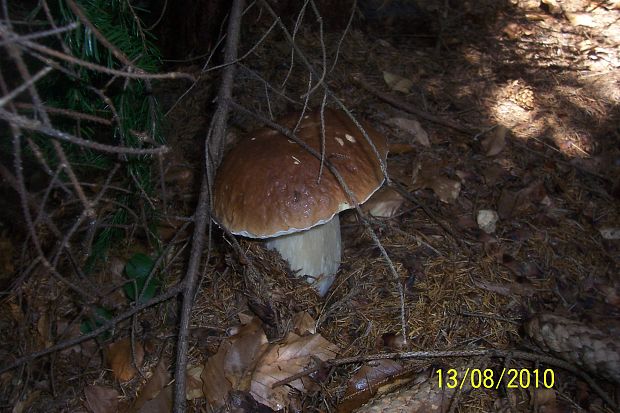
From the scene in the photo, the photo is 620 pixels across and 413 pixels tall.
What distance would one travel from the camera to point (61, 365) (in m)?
2.36

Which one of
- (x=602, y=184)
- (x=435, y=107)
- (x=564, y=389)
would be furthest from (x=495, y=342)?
(x=435, y=107)

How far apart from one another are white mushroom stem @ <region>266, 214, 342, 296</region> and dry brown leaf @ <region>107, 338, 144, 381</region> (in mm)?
908

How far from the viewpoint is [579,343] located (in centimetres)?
187

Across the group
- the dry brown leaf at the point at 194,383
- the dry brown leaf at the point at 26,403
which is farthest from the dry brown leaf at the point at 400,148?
the dry brown leaf at the point at 26,403

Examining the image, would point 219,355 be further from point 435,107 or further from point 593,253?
point 435,107

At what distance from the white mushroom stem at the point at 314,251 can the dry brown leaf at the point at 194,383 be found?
718 mm

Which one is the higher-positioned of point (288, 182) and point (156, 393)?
point (288, 182)

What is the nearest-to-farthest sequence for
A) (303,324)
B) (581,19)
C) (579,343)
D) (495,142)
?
(579,343) → (303,324) → (495,142) → (581,19)

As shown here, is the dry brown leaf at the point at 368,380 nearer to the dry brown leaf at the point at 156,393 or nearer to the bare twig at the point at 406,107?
the dry brown leaf at the point at 156,393

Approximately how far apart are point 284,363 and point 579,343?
1316mm

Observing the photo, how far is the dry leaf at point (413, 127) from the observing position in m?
3.32

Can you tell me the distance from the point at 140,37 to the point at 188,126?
4.17 ft

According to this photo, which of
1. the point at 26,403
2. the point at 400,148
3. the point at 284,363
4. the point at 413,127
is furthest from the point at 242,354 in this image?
the point at 413,127

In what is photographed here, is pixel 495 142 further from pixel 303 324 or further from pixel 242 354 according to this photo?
pixel 242 354
